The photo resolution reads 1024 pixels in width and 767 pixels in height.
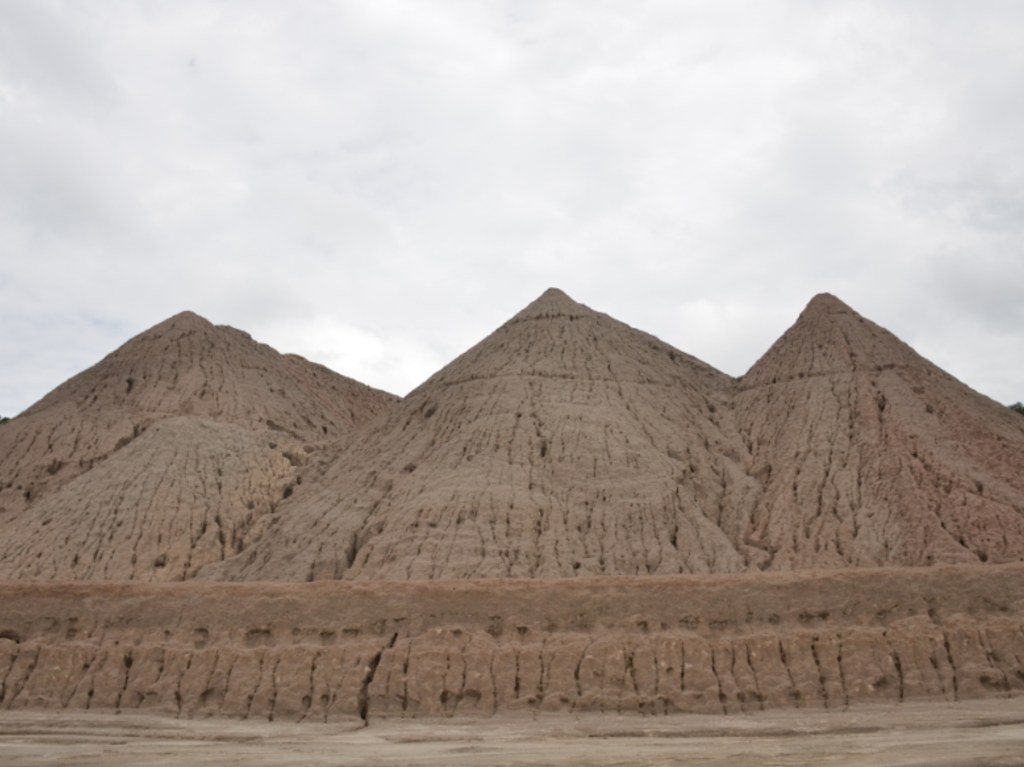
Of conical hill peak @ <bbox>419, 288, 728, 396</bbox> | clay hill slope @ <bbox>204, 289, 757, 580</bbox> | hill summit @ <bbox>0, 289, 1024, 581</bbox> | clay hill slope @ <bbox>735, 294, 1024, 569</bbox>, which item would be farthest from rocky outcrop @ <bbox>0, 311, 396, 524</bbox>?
clay hill slope @ <bbox>735, 294, 1024, 569</bbox>

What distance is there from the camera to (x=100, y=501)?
48719 mm

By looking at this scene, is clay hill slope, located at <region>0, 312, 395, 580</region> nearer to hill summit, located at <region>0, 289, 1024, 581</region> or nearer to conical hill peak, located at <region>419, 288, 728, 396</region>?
hill summit, located at <region>0, 289, 1024, 581</region>

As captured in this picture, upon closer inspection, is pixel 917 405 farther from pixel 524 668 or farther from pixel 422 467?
pixel 524 668

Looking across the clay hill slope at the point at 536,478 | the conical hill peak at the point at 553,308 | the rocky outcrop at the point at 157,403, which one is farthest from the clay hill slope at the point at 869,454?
the rocky outcrop at the point at 157,403

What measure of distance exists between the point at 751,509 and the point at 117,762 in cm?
2739

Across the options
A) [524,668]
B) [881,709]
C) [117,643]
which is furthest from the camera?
[117,643]

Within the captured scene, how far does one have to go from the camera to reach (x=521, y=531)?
136 ft

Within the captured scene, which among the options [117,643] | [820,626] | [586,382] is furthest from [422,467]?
[820,626]

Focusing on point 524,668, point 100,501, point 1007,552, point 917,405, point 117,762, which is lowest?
point 117,762

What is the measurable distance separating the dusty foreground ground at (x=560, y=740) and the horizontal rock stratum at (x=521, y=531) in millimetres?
1444

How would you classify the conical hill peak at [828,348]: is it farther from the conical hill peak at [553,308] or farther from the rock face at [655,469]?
the conical hill peak at [553,308]

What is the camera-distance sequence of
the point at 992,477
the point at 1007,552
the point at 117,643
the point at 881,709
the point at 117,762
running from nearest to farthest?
1. the point at 117,762
2. the point at 881,709
3. the point at 117,643
4. the point at 1007,552
5. the point at 992,477

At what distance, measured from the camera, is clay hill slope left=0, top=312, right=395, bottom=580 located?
4638 centimetres

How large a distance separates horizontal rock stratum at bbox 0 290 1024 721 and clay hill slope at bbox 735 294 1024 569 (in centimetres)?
13
